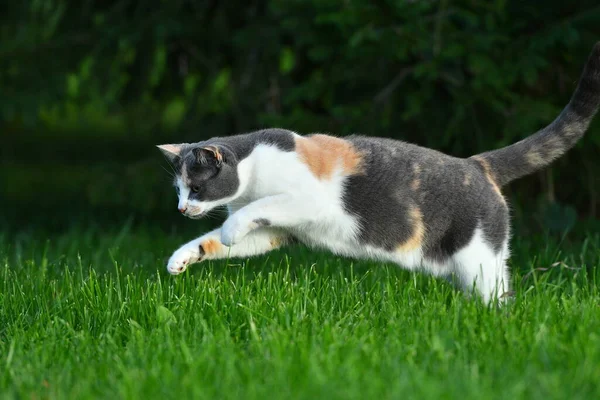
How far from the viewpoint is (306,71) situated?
A: 23.8ft

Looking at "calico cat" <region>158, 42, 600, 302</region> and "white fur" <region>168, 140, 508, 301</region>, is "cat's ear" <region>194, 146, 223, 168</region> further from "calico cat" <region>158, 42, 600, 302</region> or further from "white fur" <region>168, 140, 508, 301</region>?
"white fur" <region>168, 140, 508, 301</region>

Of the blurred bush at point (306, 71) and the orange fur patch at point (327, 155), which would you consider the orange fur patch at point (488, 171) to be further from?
the blurred bush at point (306, 71)

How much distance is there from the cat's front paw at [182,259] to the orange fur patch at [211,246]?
40 millimetres

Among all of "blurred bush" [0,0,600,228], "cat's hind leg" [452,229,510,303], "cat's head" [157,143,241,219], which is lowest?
"cat's hind leg" [452,229,510,303]

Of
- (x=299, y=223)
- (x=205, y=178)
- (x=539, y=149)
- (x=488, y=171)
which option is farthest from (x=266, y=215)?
(x=539, y=149)

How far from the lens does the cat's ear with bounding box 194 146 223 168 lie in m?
3.68

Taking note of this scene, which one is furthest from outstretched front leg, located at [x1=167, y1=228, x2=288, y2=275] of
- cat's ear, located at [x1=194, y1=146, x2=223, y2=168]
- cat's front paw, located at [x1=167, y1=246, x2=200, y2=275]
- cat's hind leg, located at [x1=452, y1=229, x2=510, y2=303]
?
cat's hind leg, located at [x1=452, y1=229, x2=510, y2=303]

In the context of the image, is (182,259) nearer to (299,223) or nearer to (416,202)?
(299,223)

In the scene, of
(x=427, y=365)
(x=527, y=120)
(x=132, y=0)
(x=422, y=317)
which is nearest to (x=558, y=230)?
(x=527, y=120)

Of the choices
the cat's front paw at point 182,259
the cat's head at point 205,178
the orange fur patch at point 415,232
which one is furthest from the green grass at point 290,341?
the cat's head at point 205,178

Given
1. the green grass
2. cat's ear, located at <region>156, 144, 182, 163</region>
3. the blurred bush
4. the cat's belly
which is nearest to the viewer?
the green grass

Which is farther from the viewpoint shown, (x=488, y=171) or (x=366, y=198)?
(x=488, y=171)

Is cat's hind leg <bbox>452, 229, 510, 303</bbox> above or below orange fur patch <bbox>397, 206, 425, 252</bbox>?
below

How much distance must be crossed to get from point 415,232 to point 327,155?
1.84ft
